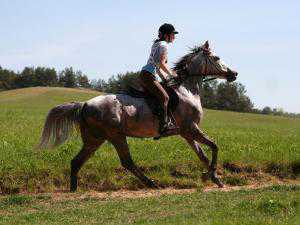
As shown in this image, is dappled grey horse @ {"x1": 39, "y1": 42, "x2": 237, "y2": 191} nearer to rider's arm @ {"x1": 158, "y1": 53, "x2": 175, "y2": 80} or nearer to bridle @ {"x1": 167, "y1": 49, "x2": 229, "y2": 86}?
bridle @ {"x1": 167, "y1": 49, "x2": 229, "y2": 86}

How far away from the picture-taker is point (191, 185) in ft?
50.6

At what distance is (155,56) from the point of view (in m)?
13.1

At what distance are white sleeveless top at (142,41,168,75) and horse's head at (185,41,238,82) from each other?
1.38m

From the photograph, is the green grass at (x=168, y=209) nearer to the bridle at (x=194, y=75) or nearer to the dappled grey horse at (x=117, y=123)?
the dappled grey horse at (x=117, y=123)

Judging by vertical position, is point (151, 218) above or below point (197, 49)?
below

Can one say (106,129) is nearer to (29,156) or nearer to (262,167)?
(29,156)

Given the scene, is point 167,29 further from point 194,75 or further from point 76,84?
point 76,84

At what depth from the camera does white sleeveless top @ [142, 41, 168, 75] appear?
13102 mm

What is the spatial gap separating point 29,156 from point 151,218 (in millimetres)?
7611

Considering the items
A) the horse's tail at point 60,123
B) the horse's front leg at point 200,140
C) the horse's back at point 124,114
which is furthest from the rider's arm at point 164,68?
the horse's tail at point 60,123

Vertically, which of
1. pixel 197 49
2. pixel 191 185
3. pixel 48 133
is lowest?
pixel 191 185

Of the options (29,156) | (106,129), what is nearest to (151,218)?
(106,129)

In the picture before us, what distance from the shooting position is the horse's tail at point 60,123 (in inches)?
520

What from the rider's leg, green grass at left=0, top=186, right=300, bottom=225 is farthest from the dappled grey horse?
green grass at left=0, top=186, right=300, bottom=225
